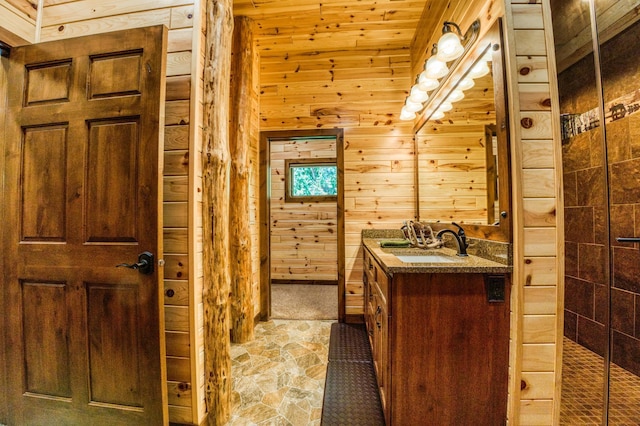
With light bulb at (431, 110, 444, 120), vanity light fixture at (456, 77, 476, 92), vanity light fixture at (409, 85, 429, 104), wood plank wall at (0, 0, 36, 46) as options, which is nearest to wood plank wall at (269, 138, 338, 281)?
vanity light fixture at (409, 85, 429, 104)

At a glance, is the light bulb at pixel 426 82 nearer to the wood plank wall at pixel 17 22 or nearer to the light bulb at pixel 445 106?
the light bulb at pixel 445 106

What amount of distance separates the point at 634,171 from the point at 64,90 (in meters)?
3.57

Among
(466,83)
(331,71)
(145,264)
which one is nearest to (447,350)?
(145,264)

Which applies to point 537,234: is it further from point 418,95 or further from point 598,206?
point 418,95

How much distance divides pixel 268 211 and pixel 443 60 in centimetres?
221

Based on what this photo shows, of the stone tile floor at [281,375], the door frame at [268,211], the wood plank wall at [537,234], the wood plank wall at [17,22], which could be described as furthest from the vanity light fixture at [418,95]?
the wood plank wall at [17,22]

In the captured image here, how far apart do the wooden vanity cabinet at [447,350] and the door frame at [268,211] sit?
61.8 inches

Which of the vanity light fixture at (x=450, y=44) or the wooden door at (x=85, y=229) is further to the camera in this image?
the vanity light fixture at (x=450, y=44)

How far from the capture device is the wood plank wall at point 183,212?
138cm

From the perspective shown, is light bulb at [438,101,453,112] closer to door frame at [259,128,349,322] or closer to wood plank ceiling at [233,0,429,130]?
wood plank ceiling at [233,0,429,130]

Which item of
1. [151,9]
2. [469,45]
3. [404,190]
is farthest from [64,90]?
[404,190]

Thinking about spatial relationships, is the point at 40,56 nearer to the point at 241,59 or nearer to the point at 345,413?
the point at 241,59

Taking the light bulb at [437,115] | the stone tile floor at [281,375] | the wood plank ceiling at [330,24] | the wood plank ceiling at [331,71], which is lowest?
the stone tile floor at [281,375]

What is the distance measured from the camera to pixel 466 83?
174cm
